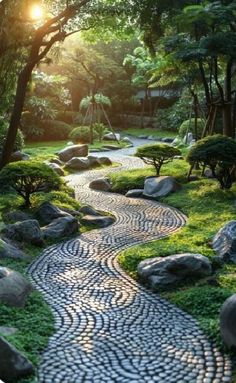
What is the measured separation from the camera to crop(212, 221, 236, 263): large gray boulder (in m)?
9.59

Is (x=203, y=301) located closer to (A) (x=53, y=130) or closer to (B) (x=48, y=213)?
(B) (x=48, y=213)

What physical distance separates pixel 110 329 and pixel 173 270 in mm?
2203

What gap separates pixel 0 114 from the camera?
23.8 metres

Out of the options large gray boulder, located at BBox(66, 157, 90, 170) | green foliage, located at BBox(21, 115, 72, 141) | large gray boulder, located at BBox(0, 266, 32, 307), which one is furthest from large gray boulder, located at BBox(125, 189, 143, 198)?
green foliage, located at BBox(21, 115, 72, 141)

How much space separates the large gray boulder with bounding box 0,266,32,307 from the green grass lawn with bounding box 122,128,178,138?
112ft

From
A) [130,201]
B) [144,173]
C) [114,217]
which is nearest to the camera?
[114,217]

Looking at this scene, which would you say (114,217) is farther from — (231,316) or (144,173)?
(231,316)

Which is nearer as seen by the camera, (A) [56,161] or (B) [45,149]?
(A) [56,161]

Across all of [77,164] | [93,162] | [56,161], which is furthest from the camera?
[56,161]

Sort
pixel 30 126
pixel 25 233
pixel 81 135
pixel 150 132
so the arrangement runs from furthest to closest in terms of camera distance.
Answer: pixel 150 132, pixel 30 126, pixel 81 135, pixel 25 233

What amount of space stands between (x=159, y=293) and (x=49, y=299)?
75.9 inches

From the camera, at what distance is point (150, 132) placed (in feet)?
149

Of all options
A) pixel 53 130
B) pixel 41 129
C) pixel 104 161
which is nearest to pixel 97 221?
pixel 104 161

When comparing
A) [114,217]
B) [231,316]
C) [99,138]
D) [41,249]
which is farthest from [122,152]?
[231,316]
